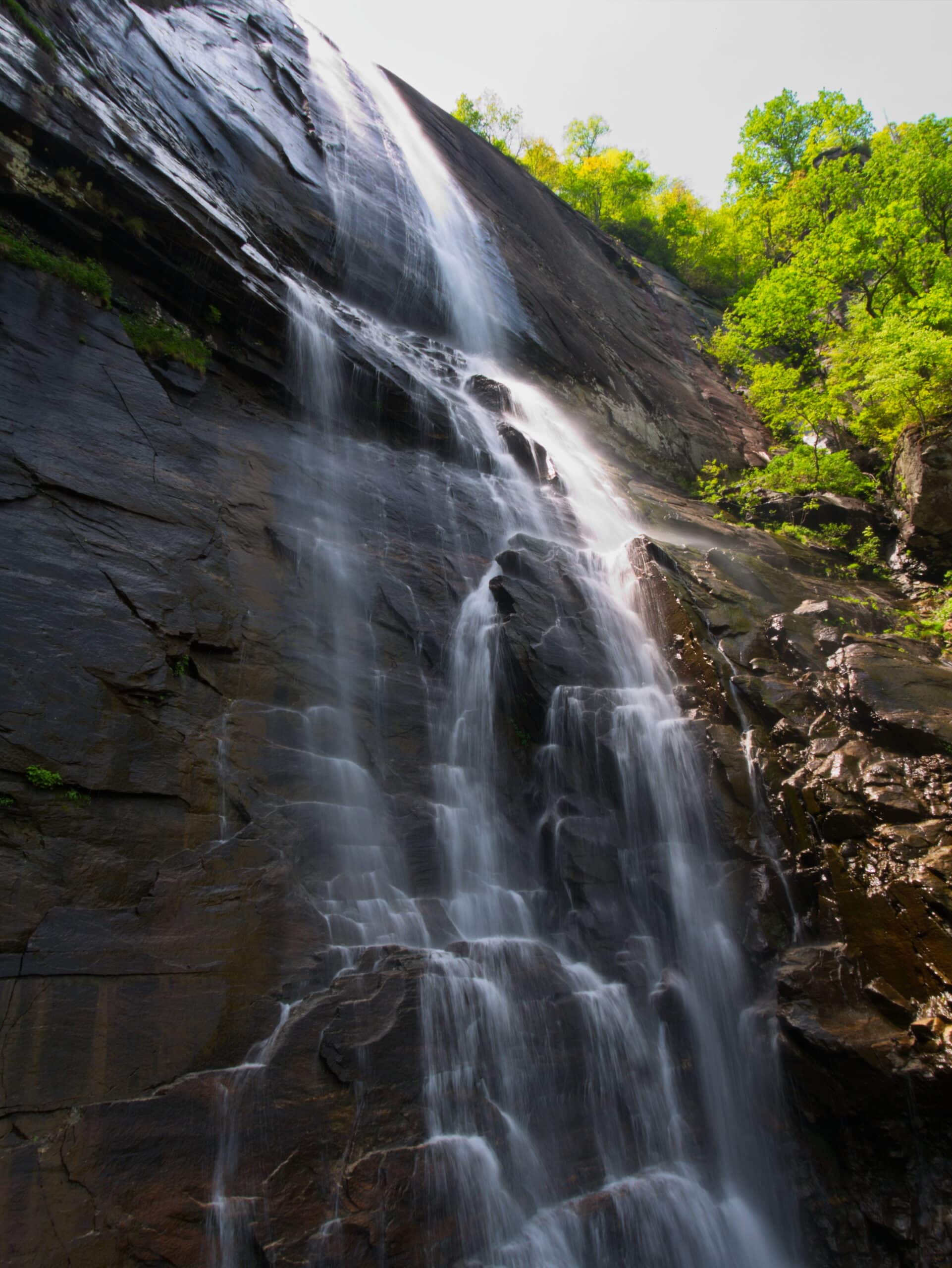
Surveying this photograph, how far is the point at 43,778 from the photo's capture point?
5.49 metres

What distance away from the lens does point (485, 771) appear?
8.39 metres

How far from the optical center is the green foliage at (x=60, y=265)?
8.23 metres

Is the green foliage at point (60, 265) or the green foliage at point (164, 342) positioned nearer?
the green foliage at point (60, 265)

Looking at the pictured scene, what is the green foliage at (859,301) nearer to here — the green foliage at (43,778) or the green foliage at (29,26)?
the green foliage at (29,26)

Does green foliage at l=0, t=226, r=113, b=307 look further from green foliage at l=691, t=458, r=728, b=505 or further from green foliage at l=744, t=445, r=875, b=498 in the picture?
green foliage at l=744, t=445, r=875, b=498

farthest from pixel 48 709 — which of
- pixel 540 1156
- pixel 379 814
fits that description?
pixel 540 1156

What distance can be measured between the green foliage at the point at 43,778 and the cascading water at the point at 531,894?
Answer: 215cm

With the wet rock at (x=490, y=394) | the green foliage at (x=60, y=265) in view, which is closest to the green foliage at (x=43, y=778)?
the green foliage at (x=60, y=265)

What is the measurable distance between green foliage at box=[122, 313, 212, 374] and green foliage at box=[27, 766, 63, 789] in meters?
5.92

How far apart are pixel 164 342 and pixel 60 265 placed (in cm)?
139

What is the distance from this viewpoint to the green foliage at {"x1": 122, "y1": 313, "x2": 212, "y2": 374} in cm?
927

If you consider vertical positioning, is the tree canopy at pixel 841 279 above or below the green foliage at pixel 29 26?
above

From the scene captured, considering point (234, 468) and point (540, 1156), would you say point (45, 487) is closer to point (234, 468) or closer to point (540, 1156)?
point (234, 468)

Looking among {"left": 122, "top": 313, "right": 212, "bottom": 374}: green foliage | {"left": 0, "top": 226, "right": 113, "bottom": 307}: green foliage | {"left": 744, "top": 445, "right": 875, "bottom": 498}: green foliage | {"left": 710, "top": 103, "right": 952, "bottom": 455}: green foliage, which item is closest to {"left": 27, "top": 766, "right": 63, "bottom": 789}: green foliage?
{"left": 122, "top": 313, "right": 212, "bottom": 374}: green foliage
